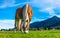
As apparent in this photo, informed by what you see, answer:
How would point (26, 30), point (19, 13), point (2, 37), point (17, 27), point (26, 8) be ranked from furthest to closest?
point (17, 27) < point (19, 13) < point (26, 8) < point (26, 30) < point (2, 37)

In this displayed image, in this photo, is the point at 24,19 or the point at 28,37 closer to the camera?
the point at 28,37

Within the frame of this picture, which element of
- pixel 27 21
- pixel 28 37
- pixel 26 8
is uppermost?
pixel 26 8

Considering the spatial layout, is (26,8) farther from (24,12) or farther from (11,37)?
(11,37)

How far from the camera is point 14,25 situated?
2188 centimetres

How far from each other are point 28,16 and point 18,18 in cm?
314

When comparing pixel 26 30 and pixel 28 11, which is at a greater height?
pixel 28 11

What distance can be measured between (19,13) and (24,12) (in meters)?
1.67

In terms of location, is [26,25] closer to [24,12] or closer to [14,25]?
[24,12]

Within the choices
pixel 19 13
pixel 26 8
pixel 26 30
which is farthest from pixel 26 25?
pixel 19 13

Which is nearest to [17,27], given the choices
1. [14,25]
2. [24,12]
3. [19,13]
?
[14,25]

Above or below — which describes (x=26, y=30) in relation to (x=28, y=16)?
below

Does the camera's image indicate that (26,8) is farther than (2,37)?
Yes

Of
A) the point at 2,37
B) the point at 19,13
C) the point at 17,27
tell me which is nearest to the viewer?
the point at 2,37

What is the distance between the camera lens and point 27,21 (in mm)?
17391
